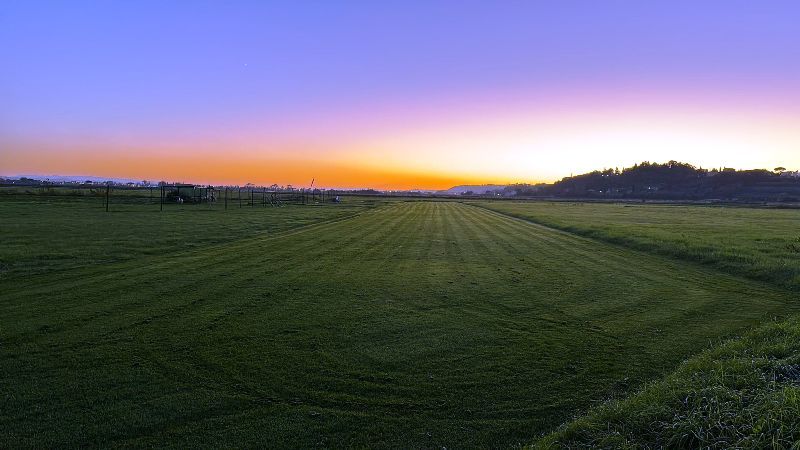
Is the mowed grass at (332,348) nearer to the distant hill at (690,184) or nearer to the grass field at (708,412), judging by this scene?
the grass field at (708,412)

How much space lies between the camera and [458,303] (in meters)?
9.93

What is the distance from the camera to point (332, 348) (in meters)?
6.85

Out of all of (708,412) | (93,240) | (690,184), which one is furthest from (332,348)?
(690,184)

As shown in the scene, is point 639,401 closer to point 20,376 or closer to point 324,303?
point 324,303

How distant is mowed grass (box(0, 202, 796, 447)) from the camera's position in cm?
466

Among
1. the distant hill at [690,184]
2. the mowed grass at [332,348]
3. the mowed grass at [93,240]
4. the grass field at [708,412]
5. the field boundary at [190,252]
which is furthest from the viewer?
the distant hill at [690,184]

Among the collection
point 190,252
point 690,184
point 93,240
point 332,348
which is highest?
point 690,184

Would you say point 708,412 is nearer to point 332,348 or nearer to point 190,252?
point 332,348

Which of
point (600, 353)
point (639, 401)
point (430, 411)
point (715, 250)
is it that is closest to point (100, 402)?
point (430, 411)

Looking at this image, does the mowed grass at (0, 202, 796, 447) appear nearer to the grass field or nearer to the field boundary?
the field boundary

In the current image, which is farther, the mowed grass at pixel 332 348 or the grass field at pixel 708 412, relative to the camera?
the mowed grass at pixel 332 348

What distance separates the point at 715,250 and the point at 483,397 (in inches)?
688

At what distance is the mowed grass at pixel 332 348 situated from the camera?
4.66 meters

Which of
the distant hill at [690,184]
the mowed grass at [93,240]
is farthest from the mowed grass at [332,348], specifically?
the distant hill at [690,184]
